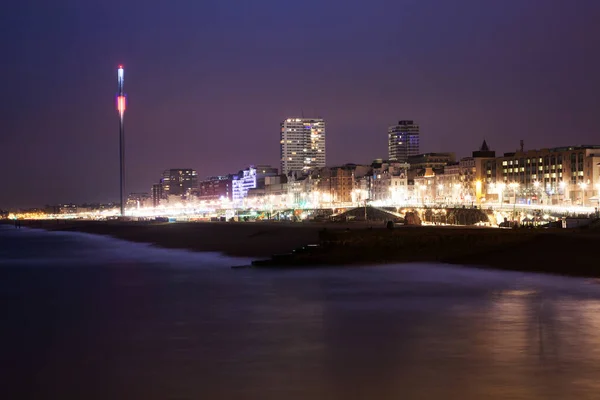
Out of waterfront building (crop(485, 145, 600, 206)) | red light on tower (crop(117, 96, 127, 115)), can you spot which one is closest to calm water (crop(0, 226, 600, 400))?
waterfront building (crop(485, 145, 600, 206))

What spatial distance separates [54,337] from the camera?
2195 cm

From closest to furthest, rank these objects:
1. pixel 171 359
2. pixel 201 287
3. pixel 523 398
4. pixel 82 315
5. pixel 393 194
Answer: pixel 523 398 → pixel 171 359 → pixel 82 315 → pixel 201 287 → pixel 393 194

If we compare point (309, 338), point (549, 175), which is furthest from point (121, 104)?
point (309, 338)

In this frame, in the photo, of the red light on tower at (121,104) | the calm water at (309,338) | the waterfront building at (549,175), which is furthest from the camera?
the red light on tower at (121,104)

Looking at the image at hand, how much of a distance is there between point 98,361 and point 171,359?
1888 millimetres

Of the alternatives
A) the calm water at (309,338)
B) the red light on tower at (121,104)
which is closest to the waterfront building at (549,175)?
the red light on tower at (121,104)

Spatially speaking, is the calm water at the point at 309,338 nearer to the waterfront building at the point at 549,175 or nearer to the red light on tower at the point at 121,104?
the waterfront building at the point at 549,175

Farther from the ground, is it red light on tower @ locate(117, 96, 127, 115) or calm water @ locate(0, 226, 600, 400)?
red light on tower @ locate(117, 96, 127, 115)

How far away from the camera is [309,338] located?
67.9 ft

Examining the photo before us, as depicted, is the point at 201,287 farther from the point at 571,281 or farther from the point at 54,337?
the point at 571,281

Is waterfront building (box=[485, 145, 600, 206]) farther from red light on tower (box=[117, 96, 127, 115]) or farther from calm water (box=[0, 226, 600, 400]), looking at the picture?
calm water (box=[0, 226, 600, 400])

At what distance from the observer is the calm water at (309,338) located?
1538 cm

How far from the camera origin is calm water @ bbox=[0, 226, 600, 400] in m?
15.4

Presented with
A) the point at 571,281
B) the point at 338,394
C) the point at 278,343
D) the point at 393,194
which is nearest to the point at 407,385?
the point at 338,394
